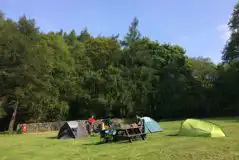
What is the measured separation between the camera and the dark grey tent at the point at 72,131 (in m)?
20.7

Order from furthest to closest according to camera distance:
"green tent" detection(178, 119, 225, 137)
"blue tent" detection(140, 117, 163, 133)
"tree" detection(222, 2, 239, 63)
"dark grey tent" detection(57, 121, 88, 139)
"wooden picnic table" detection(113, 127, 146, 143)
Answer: "tree" detection(222, 2, 239, 63)
"dark grey tent" detection(57, 121, 88, 139)
"blue tent" detection(140, 117, 163, 133)
"wooden picnic table" detection(113, 127, 146, 143)
"green tent" detection(178, 119, 225, 137)

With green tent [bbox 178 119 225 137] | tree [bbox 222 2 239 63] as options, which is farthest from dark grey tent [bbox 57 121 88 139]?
tree [bbox 222 2 239 63]

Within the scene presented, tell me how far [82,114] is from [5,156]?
30.8 m

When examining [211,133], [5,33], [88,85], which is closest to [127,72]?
[88,85]

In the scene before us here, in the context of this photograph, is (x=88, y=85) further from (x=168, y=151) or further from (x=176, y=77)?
(x=168, y=151)

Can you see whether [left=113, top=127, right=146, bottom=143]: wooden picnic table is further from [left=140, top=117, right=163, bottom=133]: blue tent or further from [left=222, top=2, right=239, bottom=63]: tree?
[left=222, top=2, right=239, bottom=63]: tree

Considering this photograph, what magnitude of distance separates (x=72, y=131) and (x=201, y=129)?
8280 mm

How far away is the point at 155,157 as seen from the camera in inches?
425

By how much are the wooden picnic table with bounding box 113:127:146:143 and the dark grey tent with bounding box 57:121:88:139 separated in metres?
4.08

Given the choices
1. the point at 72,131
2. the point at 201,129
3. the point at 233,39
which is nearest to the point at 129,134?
the point at 201,129

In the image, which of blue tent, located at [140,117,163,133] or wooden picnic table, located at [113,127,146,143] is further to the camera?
blue tent, located at [140,117,163,133]

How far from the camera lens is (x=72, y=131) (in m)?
20.7

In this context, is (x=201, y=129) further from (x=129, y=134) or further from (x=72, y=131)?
(x=72, y=131)

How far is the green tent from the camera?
15.9 meters
